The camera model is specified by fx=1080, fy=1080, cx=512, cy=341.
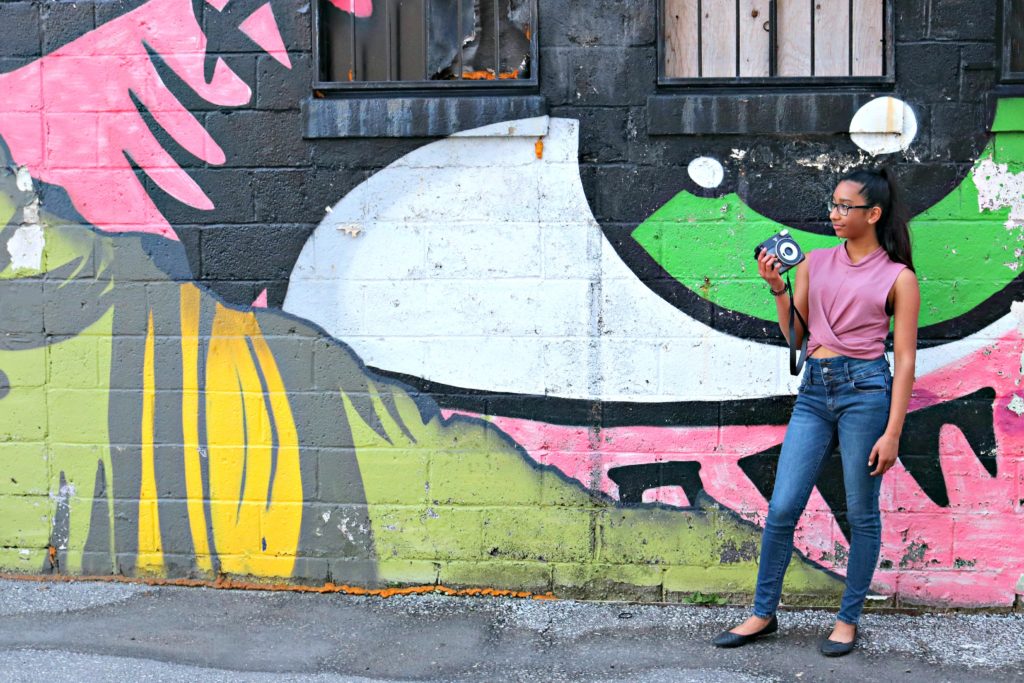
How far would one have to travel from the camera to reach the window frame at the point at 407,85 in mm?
4461

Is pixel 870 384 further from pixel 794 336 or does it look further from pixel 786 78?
pixel 786 78

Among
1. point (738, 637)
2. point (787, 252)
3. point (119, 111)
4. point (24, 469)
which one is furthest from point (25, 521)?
point (787, 252)

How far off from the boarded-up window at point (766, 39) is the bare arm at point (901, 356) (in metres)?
1.13

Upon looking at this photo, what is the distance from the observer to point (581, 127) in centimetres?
443

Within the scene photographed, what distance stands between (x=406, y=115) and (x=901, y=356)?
216cm

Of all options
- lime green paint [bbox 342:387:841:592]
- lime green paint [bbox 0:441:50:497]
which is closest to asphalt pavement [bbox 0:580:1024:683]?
lime green paint [bbox 342:387:841:592]

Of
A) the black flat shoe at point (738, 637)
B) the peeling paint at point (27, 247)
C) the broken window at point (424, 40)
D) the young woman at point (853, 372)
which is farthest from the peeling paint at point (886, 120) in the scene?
the peeling paint at point (27, 247)

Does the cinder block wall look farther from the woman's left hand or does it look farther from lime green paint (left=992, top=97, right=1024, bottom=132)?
the woman's left hand

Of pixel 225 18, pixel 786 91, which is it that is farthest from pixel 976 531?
pixel 225 18

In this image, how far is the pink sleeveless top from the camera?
3.84m

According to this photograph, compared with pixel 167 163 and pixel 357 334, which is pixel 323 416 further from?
pixel 167 163

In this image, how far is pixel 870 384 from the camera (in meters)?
3.84

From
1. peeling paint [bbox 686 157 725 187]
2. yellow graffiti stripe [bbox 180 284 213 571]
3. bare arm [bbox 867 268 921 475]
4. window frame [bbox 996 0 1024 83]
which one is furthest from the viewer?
yellow graffiti stripe [bbox 180 284 213 571]

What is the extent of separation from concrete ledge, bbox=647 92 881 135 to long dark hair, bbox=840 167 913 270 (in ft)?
1.63
